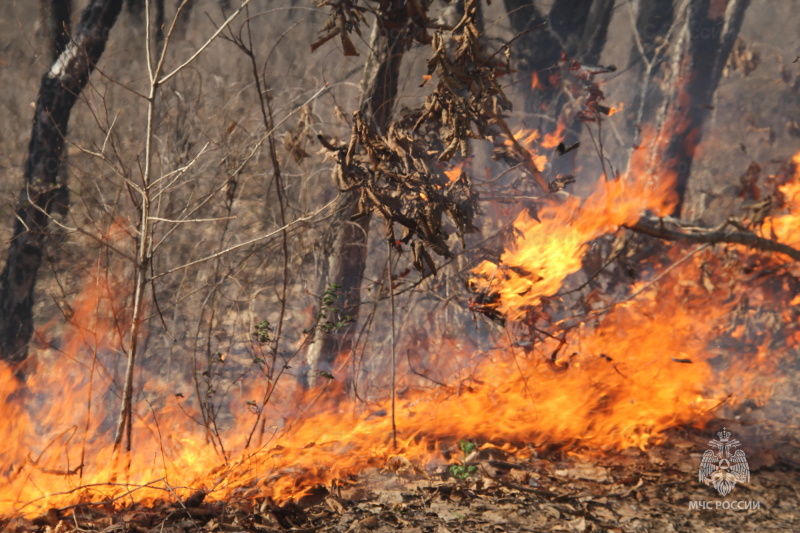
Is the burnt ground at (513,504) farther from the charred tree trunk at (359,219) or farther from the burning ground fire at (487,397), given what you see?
the charred tree trunk at (359,219)

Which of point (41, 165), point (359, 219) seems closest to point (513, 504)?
point (359, 219)

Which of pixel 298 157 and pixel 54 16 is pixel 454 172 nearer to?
pixel 298 157

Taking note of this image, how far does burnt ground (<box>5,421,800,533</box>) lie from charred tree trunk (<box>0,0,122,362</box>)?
375cm

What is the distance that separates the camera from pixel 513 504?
12.5 ft

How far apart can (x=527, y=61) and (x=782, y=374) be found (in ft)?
15.6

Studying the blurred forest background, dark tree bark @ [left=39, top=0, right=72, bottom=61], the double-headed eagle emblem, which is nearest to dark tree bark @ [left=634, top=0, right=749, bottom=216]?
the blurred forest background

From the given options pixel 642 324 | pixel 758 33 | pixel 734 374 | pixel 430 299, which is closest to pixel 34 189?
pixel 430 299

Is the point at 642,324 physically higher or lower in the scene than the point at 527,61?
lower

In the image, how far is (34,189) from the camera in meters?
6.44

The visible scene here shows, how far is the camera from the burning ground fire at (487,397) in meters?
4.28

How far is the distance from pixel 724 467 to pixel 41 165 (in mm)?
6856

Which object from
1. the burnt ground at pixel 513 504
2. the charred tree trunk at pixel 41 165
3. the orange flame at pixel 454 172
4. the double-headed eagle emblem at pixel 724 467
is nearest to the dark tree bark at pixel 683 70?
the orange flame at pixel 454 172

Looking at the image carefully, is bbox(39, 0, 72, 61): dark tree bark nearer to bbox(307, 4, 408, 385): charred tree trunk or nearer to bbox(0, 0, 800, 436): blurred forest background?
bbox(0, 0, 800, 436): blurred forest background

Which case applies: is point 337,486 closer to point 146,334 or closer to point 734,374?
point 146,334
